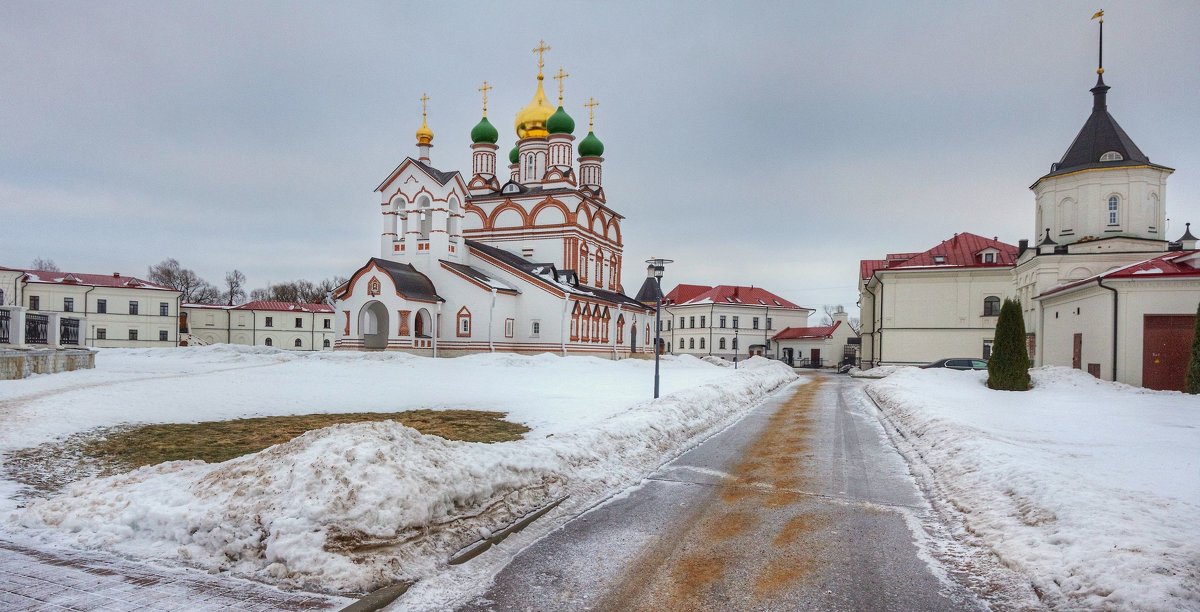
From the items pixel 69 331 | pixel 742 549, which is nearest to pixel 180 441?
pixel 742 549

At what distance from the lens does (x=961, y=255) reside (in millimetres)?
37656

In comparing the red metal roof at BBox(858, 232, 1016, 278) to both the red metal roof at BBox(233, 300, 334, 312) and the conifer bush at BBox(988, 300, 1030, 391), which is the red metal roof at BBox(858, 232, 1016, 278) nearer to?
the conifer bush at BBox(988, 300, 1030, 391)

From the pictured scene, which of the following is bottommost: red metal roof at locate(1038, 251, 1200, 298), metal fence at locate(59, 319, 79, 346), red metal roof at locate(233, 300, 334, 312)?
metal fence at locate(59, 319, 79, 346)

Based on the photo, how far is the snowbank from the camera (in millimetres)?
4676

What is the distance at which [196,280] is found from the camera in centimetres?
7794

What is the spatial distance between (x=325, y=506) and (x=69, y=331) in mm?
22391

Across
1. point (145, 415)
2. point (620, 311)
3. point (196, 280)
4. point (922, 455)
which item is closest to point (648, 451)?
point (922, 455)

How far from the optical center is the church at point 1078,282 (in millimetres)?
18406

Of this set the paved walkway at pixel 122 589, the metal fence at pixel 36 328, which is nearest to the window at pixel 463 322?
the metal fence at pixel 36 328

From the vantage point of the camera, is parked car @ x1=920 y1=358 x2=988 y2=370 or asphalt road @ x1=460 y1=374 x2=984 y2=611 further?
parked car @ x1=920 y1=358 x2=988 y2=370

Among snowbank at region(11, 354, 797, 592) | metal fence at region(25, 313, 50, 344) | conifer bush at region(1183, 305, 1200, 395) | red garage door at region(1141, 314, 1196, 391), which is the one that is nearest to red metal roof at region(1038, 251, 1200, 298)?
red garage door at region(1141, 314, 1196, 391)

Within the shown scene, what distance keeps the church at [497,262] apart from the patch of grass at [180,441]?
19499mm

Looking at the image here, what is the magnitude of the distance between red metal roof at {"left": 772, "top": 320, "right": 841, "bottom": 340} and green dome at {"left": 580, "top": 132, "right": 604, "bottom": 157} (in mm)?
27878

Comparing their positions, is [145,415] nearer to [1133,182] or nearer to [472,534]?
[472,534]
